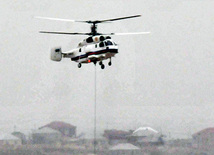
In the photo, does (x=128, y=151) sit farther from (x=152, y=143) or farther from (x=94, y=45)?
(x=94, y=45)

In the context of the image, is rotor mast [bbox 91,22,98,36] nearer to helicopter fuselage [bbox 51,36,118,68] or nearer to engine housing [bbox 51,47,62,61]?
helicopter fuselage [bbox 51,36,118,68]

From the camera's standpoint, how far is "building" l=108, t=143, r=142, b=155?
64.0 metres

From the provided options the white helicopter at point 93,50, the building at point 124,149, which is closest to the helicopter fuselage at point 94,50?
the white helicopter at point 93,50

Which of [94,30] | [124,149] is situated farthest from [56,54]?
[124,149]

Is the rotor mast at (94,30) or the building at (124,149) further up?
the rotor mast at (94,30)

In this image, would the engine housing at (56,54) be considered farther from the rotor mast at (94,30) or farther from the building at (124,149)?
the building at (124,149)

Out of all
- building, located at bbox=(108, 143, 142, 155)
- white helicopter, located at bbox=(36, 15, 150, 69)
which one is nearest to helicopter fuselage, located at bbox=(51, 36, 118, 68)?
white helicopter, located at bbox=(36, 15, 150, 69)

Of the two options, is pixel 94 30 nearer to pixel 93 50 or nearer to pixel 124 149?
pixel 93 50

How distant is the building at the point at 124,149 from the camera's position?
6399cm

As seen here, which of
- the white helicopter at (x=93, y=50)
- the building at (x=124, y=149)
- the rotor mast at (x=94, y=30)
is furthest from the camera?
the building at (x=124, y=149)

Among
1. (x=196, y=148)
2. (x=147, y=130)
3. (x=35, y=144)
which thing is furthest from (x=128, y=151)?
(x=35, y=144)

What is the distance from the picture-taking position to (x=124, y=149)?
67188 mm

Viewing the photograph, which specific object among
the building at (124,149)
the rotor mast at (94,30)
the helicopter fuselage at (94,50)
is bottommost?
the building at (124,149)

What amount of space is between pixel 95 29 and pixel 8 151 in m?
38.6
